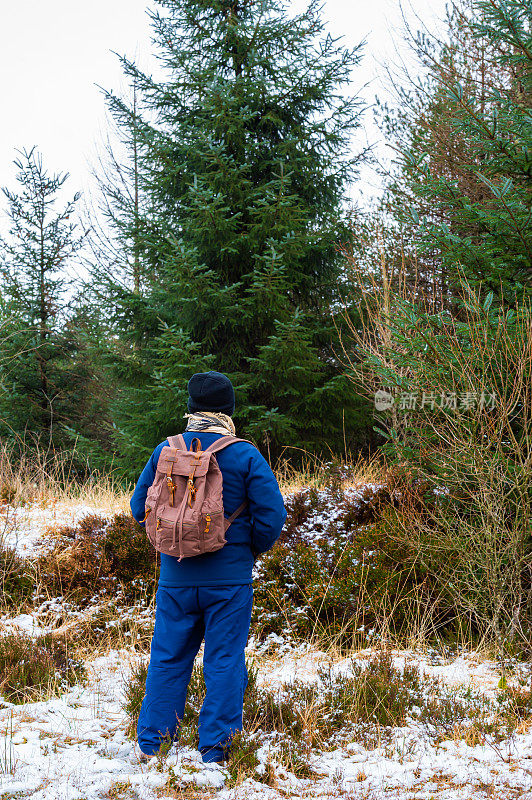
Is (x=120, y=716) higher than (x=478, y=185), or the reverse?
(x=478, y=185)

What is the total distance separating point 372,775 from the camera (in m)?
3.14

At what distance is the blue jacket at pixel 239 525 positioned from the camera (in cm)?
314

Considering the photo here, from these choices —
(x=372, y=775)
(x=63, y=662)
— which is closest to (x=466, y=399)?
(x=372, y=775)

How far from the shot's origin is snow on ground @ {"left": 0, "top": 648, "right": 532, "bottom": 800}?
2.89 metres

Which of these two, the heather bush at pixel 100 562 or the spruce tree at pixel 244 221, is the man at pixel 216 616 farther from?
the spruce tree at pixel 244 221

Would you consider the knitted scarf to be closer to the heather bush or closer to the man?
the man

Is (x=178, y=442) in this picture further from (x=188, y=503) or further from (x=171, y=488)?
(x=188, y=503)

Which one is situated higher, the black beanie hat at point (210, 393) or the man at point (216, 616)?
the black beanie hat at point (210, 393)

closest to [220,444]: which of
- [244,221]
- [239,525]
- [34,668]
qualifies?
[239,525]

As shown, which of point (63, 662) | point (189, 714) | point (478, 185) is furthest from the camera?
point (478, 185)

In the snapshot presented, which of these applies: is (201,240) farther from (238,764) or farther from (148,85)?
(238,764)

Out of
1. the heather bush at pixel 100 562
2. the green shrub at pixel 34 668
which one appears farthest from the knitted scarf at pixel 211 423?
the heather bush at pixel 100 562

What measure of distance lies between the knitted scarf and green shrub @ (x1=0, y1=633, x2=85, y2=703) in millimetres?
2170

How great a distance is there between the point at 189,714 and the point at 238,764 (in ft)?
2.33
